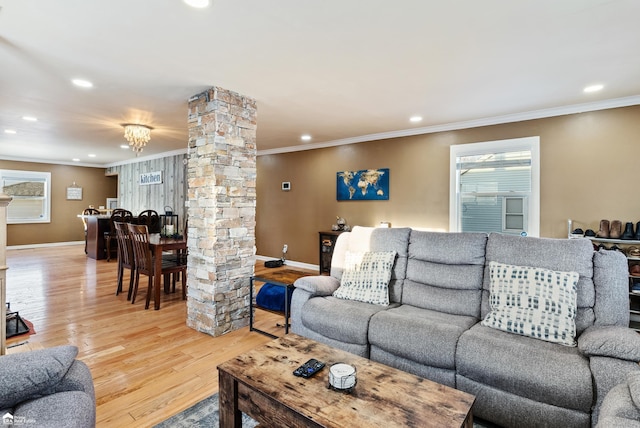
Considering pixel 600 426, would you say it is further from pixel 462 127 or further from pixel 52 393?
pixel 462 127

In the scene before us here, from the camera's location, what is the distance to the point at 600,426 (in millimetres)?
1138

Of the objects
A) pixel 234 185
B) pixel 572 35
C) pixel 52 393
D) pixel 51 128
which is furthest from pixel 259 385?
pixel 51 128

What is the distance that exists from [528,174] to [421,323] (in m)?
3.02

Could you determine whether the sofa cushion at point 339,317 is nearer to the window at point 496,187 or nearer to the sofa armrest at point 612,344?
the sofa armrest at point 612,344

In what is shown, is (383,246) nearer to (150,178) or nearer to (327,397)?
(327,397)

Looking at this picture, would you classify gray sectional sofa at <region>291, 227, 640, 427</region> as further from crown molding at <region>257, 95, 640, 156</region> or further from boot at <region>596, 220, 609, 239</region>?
crown molding at <region>257, 95, 640, 156</region>

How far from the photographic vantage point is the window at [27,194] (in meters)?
8.07

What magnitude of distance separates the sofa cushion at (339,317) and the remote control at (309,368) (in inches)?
28.3

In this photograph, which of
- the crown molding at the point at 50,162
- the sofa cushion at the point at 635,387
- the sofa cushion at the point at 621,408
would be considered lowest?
the sofa cushion at the point at 621,408

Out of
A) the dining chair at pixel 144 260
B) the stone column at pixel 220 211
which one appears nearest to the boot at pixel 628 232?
the stone column at pixel 220 211

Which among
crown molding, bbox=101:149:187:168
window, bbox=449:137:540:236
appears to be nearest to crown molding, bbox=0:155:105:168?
crown molding, bbox=101:149:187:168

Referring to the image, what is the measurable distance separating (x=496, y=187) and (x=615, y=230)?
1.29 m

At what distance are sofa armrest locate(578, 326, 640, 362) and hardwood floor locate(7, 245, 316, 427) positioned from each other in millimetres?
2156

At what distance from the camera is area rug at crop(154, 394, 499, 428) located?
1.79 m
